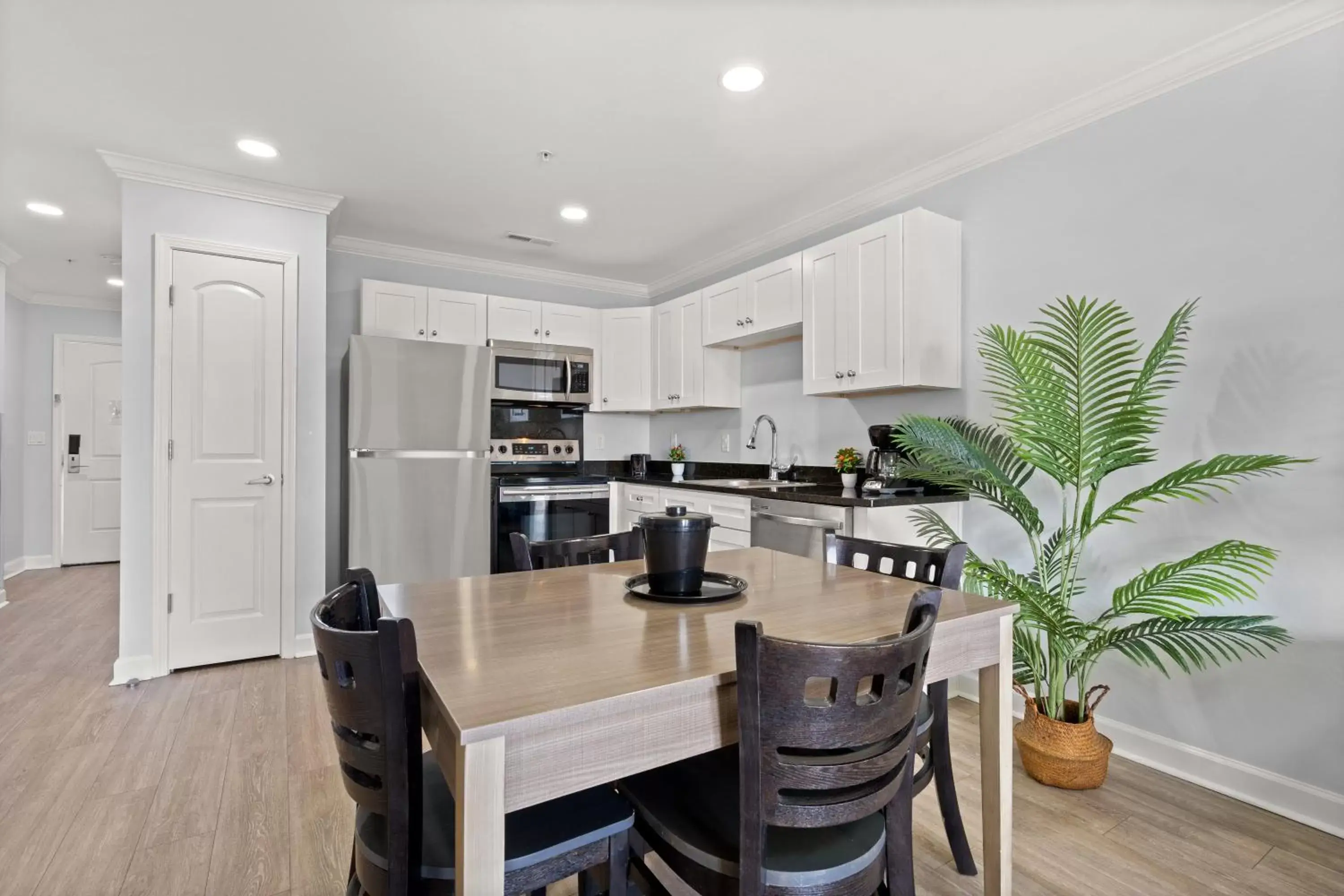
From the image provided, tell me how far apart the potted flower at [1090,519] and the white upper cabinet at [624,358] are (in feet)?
8.90

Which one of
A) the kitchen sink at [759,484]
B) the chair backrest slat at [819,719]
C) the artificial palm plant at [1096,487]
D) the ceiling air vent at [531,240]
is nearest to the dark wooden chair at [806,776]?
the chair backrest slat at [819,719]

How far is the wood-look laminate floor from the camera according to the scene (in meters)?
1.65

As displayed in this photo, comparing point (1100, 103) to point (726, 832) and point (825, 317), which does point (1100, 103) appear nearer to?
point (825, 317)

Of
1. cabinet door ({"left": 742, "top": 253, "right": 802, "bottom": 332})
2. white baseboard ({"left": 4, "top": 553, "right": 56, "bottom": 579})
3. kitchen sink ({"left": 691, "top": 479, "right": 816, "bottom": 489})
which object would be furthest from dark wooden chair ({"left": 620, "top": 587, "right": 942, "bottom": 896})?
white baseboard ({"left": 4, "top": 553, "right": 56, "bottom": 579})

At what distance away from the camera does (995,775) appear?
1.41 metres

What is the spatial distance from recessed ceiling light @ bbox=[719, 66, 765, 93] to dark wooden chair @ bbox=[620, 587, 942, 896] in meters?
2.01

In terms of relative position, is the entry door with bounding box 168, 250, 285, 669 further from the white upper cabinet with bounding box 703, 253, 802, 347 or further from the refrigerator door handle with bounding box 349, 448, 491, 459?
the white upper cabinet with bounding box 703, 253, 802, 347

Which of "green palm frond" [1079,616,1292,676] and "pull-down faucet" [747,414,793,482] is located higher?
"pull-down faucet" [747,414,793,482]

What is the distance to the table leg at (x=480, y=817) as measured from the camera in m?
0.74

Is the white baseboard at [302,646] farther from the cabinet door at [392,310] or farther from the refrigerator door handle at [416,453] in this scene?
the cabinet door at [392,310]

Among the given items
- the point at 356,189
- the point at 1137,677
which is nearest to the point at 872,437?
the point at 1137,677

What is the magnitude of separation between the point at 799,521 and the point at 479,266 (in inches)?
120

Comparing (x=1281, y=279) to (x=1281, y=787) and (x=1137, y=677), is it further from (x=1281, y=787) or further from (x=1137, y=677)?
(x=1281, y=787)

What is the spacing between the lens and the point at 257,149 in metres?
2.89
